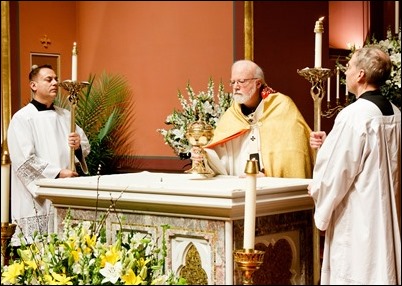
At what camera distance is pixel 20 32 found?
7.03m

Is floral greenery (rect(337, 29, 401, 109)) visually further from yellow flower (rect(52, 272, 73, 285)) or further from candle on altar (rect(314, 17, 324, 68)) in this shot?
yellow flower (rect(52, 272, 73, 285))

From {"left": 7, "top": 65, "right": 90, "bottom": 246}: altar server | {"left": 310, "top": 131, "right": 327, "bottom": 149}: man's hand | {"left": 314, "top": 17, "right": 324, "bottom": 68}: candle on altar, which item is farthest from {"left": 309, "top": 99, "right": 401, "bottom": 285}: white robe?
{"left": 7, "top": 65, "right": 90, "bottom": 246}: altar server

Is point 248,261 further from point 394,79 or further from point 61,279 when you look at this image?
point 394,79

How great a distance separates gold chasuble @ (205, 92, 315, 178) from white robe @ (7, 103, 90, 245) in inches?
57.5

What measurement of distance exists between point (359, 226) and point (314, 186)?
10.8 inches

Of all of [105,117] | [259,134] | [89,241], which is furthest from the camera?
[105,117]

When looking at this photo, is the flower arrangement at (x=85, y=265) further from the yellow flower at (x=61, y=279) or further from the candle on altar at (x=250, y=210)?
the candle on altar at (x=250, y=210)

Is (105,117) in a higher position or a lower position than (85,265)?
higher

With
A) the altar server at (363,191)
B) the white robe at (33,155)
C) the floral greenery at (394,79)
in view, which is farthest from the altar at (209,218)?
the white robe at (33,155)

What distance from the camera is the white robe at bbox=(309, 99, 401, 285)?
10.5ft

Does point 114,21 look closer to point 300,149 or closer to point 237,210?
point 300,149

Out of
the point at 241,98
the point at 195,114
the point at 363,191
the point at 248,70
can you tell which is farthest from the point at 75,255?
the point at 195,114

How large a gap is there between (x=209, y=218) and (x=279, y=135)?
1384 mm

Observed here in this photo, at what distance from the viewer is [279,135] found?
4219 mm
